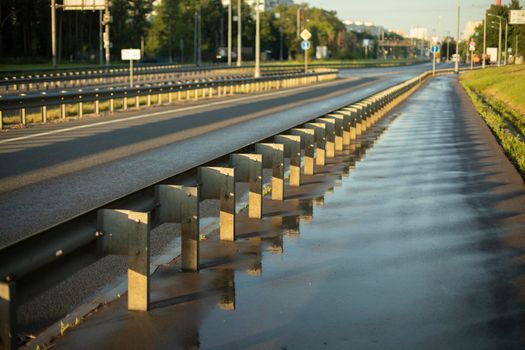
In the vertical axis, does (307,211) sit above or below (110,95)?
below

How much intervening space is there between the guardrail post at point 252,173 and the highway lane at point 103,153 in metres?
2.19

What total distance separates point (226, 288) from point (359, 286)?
1055 mm

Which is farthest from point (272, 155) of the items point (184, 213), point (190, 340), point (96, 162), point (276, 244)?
point (96, 162)

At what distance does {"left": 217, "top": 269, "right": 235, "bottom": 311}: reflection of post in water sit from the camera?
6805 millimetres

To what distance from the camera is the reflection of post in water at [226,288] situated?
680 centimetres

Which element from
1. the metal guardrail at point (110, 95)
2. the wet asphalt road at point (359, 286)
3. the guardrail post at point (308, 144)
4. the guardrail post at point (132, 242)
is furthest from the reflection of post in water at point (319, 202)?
the metal guardrail at point (110, 95)

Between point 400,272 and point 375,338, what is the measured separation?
2.06 metres

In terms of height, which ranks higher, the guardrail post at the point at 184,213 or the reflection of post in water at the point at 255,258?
the guardrail post at the point at 184,213

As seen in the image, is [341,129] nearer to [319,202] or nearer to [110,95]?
[319,202]

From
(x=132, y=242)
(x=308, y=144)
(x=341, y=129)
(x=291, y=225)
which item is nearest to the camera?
(x=132, y=242)

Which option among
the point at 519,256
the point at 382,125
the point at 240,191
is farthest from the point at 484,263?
the point at 382,125

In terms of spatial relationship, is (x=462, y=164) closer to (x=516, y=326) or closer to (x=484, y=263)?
(x=484, y=263)

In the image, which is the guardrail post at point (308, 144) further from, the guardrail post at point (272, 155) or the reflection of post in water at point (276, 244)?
the reflection of post in water at point (276, 244)

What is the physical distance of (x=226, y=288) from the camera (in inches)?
288
